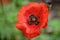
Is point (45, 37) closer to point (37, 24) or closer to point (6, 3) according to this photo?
point (37, 24)

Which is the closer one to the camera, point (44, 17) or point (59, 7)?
point (44, 17)

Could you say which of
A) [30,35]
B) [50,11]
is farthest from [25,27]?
[50,11]

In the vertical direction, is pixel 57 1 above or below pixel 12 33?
above
